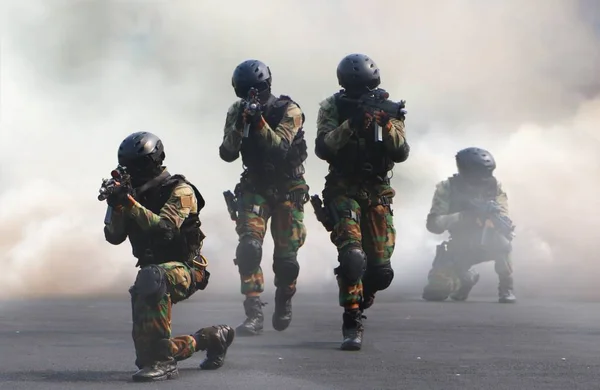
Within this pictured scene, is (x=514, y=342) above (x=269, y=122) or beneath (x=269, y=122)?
beneath

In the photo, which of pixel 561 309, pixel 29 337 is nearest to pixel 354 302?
pixel 29 337

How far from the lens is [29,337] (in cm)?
1184

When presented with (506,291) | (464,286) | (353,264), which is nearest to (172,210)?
(353,264)

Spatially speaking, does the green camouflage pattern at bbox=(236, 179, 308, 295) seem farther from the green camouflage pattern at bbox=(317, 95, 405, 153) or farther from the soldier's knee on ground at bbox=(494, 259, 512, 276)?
the soldier's knee on ground at bbox=(494, 259, 512, 276)

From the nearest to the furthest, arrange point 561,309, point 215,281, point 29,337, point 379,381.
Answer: point 379,381
point 29,337
point 561,309
point 215,281

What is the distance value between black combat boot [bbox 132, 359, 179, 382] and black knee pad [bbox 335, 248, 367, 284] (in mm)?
2238

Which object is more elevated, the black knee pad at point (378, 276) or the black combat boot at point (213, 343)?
the black knee pad at point (378, 276)

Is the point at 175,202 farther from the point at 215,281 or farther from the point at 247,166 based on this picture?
the point at 215,281

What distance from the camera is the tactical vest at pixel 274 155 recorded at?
1201 cm

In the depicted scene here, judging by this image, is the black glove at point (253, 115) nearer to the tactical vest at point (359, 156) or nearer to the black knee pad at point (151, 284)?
the tactical vest at point (359, 156)

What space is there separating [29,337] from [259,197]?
222cm

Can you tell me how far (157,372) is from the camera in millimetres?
8391

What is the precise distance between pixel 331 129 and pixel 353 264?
3.44ft

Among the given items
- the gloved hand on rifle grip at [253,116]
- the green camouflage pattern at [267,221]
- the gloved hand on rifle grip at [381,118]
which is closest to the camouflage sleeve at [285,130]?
the gloved hand on rifle grip at [253,116]
